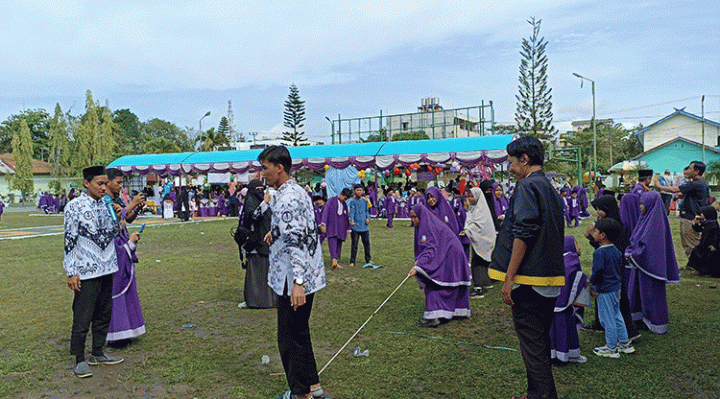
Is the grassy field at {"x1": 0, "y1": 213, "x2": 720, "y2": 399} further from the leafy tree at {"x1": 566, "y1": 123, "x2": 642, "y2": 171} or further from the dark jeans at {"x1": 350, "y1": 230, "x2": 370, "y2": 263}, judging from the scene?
the leafy tree at {"x1": 566, "y1": 123, "x2": 642, "y2": 171}

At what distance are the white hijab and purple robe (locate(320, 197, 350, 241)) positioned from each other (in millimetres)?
3628

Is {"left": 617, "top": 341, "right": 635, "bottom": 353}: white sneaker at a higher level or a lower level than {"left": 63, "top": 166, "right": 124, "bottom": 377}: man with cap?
lower

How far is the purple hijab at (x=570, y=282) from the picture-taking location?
15.1 ft

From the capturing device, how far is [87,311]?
4676mm

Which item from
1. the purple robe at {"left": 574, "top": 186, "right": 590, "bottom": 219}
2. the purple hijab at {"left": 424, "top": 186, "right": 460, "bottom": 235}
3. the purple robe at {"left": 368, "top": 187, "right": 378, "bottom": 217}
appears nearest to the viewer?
the purple hijab at {"left": 424, "top": 186, "right": 460, "bottom": 235}

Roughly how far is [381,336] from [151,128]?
8060cm

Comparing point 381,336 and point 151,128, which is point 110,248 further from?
point 151,128

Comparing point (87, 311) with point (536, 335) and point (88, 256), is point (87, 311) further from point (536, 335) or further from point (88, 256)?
point (536, 335)

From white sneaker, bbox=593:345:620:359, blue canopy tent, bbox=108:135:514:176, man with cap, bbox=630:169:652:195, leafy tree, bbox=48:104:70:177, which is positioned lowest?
white sneaker, bbox=593:345:620:359

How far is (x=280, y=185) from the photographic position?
3836mm

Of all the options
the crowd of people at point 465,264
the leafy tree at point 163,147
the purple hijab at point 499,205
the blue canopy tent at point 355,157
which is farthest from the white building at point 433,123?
the crowd of people at point 465,264

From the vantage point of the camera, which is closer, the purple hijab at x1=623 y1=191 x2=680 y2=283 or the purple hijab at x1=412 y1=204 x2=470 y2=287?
the purple hijab at x1=623 y1=191 x2=680 y2=283

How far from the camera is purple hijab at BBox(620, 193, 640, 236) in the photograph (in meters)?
5.91

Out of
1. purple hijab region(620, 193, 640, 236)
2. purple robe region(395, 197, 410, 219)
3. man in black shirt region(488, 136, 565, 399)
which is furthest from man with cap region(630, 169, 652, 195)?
purple robe region(395, 197, 410, 219)
